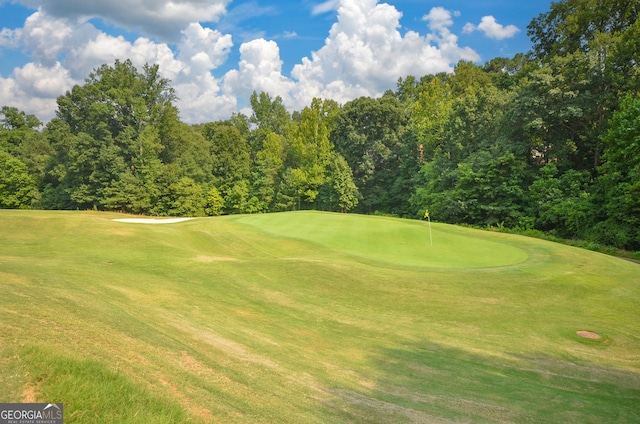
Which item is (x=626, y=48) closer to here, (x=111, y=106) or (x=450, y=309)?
(x=450, y=309)

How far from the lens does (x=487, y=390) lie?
21.9ft

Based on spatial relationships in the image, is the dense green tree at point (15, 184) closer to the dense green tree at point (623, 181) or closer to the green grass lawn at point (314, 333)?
the green grass lawn at point (314, 333)

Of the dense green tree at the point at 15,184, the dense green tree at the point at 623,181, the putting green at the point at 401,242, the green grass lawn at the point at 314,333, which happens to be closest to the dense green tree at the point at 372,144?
the putting green at the point at 401,242

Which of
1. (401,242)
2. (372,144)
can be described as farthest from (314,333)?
(372,144)

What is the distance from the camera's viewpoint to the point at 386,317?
10844mm

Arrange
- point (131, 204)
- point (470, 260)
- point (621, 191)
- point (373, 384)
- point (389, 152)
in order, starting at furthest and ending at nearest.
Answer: point (389, 152) → point (131, 204) → point (621, 191) → point (470, 260) → point (373, 384)

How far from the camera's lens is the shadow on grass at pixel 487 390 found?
5.62m

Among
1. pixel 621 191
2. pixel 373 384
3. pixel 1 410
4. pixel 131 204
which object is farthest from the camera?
pixel 131 204

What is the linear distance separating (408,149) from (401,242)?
112 ft

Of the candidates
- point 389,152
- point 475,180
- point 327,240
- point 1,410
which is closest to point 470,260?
point 327,240

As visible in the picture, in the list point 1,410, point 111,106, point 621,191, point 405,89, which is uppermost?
point 405,89

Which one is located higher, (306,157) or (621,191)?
(306,157)

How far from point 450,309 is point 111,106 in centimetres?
5516

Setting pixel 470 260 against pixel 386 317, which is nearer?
pixel 386 317
